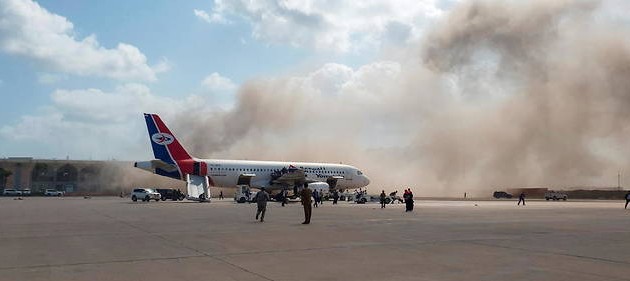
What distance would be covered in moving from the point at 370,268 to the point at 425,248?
3.18 meters

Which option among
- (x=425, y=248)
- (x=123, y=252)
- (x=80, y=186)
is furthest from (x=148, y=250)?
(x=80, y=186)

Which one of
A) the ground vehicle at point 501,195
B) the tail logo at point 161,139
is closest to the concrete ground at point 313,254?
the tail logo at point 161,139

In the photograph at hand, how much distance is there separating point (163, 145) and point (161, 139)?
73 centimetres

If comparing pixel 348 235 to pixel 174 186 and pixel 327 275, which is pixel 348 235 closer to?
pixel 327 275

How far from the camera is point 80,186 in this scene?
5054 inches

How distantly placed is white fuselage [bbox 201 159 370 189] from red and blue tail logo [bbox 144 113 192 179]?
102 inches

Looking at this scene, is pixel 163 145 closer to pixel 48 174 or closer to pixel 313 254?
pixel 313 254

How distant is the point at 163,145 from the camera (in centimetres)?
5919

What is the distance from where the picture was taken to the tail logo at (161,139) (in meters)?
59.2

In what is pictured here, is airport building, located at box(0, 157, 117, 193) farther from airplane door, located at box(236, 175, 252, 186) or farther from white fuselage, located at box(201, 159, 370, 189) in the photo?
airplane door, located at box(236, 175, 252, 186)

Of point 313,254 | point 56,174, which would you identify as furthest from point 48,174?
point 313,254

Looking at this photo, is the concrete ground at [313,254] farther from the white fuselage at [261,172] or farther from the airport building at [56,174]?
the airport building at [56,174]

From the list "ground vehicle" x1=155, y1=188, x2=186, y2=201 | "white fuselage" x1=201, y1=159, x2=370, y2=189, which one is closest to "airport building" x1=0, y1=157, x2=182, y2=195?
"ground vehicle" x1=155, y1=188, x2=186, y2=201

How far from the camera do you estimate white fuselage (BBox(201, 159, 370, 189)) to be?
59188 mm
